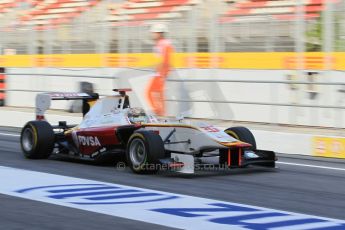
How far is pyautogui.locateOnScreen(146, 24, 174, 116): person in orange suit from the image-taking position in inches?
541

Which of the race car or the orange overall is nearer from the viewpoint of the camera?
the race car

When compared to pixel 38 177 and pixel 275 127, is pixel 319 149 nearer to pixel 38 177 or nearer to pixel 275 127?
pixel 275 127

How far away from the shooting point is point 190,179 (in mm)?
8453

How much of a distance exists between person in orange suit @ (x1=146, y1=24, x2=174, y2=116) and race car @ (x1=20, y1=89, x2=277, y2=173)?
3.30 metres

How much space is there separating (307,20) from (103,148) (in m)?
6.50

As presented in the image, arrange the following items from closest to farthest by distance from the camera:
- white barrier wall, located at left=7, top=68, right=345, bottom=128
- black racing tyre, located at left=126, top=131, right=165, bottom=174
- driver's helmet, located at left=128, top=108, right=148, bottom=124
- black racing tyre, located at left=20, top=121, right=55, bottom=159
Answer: black racing tyre, located at left=126, top=131, right=165, bottom=174
driver's helmet, located at left=128, top=108, right=148, bottom=124
black racing tyre, located at left=20, top=121, right=55, bottom=159
white barrier wall, located at left=7, top=68, right=345, bottom=128

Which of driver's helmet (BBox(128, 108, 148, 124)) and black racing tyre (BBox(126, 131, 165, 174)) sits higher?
driver's helmet (BBox(128, 108, 148, 124))

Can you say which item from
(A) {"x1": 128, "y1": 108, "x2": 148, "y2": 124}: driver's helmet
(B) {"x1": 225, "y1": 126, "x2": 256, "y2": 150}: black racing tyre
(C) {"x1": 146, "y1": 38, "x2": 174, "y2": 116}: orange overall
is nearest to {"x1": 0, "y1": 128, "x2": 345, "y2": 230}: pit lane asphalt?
(B) {"x1": 225, "y1": 126, "x2": 256, "y2": 150}: black racing tyre

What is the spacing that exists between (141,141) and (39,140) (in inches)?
81.7

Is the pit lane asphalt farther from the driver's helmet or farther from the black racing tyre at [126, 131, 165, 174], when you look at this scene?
the driver's helmet

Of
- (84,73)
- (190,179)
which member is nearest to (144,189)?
(190,179)

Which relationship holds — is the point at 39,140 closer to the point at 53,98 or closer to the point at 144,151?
the point at 53,98

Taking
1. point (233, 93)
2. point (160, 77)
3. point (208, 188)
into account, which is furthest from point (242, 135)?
point (160, 77)

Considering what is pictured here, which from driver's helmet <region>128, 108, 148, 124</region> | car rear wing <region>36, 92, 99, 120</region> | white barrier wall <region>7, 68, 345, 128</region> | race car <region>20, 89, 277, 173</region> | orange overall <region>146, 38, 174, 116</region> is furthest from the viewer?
orange overall <region>146, 38, 174, 116</region>
